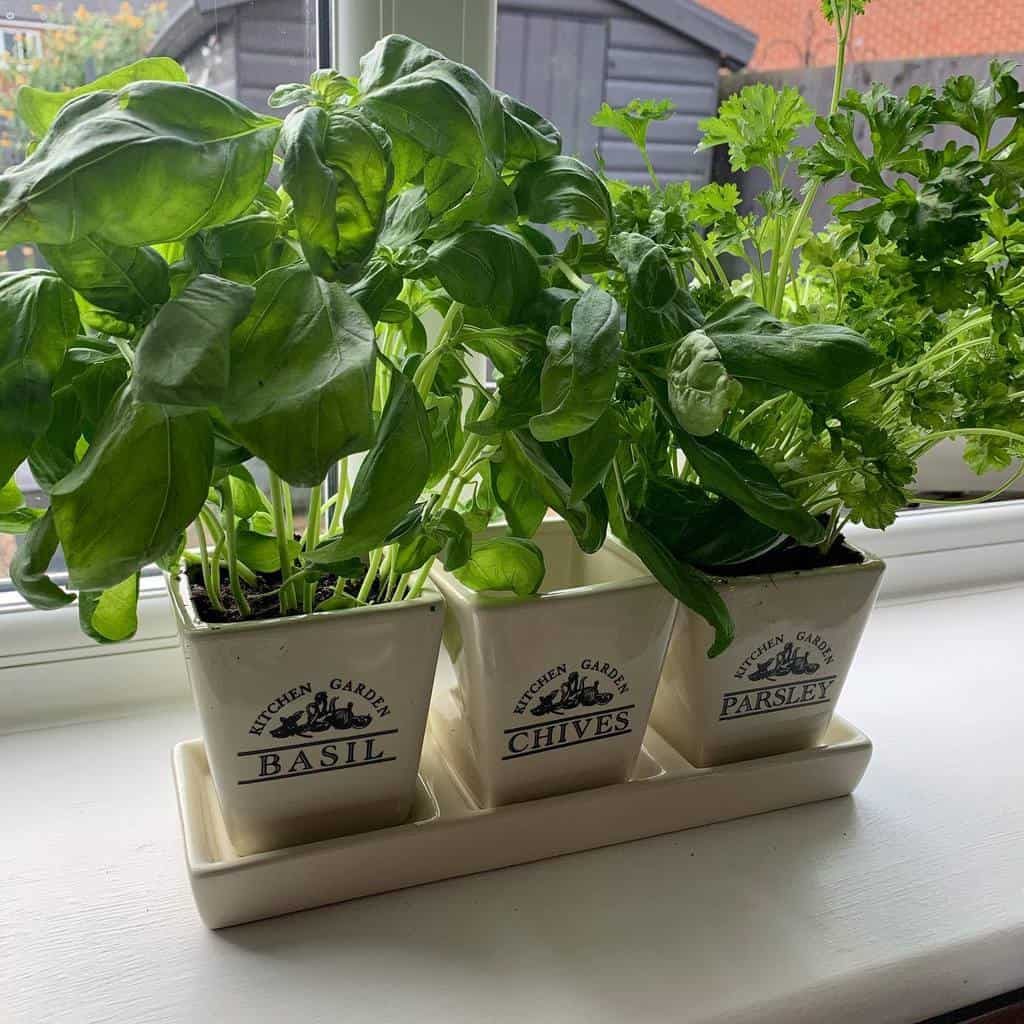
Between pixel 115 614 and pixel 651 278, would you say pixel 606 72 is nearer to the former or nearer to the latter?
pixel 651 278

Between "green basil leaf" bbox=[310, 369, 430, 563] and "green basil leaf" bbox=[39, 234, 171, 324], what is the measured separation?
12cm

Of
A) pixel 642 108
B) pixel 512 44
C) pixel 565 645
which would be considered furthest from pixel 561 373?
pixel 512 44

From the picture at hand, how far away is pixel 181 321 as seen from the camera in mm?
389

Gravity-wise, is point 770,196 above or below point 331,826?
above

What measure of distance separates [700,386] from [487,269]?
127 mm

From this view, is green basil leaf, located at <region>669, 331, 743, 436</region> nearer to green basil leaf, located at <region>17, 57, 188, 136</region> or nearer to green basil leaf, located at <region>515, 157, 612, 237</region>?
green basil leaf, located at <region>515, 157, 612, 237</region>

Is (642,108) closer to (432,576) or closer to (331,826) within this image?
Result: (432,576)

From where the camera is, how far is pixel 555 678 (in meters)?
0.63

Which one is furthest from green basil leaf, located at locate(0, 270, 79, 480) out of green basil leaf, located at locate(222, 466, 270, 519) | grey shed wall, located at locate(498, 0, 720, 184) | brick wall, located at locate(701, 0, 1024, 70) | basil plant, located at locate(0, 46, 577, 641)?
brick wall, located at locate(701, 0, 1024, 70)

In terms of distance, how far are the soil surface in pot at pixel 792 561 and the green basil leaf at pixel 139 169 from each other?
391 millimetres

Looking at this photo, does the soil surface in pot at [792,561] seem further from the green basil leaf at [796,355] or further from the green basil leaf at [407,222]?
the green basil leaf at [407,222]

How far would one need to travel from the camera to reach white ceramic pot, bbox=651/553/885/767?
2.22 ft

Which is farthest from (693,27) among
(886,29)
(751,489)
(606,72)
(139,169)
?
(139,169)

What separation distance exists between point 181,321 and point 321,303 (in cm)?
6
